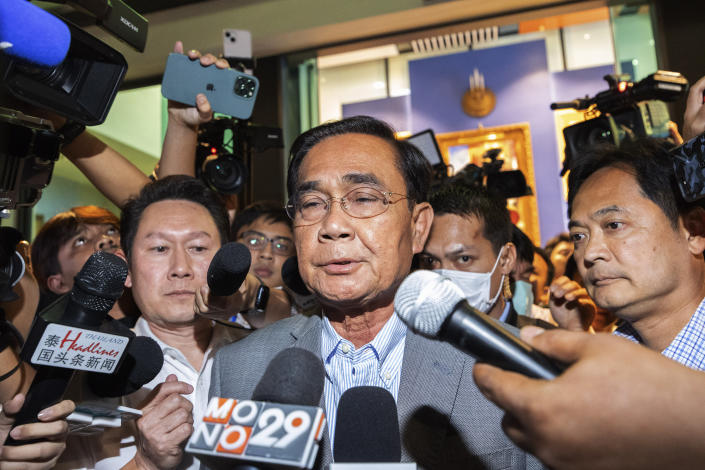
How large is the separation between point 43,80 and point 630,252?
5.63ft

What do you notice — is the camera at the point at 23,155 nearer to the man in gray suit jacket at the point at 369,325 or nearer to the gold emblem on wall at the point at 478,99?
the man in gray suit jacket at the point at 369,325

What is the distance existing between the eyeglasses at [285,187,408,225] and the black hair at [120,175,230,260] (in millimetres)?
608

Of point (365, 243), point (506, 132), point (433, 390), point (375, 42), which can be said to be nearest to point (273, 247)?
point (365, 243)

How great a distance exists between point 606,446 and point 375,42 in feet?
18.2

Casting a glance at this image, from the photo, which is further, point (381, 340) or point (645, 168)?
point (645, 168)

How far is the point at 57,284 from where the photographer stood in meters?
3.00

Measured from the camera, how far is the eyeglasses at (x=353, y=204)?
5.08 ft

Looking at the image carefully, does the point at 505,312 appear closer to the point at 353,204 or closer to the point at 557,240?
the point at 353,204

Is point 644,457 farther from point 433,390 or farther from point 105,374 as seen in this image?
point 105,374

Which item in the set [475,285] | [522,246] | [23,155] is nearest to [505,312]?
[475,285]

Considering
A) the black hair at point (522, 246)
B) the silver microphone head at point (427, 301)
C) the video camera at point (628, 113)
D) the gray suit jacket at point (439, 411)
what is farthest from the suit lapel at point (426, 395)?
the black hair at point (522, 246)

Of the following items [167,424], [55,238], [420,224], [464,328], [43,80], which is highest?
[43,80]

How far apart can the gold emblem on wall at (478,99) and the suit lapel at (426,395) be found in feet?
20.0

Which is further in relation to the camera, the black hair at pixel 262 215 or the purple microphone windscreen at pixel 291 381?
the black hair at pixel 262 215
